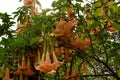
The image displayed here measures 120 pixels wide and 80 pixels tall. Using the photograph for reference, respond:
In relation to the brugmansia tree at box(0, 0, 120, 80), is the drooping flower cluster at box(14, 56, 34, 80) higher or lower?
lower

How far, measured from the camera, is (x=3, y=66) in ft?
10.4

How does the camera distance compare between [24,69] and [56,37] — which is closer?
[56,37]

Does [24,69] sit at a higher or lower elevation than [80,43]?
lower

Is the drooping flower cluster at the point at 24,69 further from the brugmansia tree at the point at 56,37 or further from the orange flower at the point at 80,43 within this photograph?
the orange flower at the point at 80,43

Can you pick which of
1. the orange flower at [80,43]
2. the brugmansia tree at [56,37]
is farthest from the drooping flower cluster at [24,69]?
the orange flower at [80,43]

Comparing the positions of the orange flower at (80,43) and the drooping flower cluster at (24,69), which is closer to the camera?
the orange flower at (80,43)

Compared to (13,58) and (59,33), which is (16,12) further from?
(59,33)

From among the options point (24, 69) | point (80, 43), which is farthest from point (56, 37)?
point (24, 69)

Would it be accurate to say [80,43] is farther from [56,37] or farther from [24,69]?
[24,69]

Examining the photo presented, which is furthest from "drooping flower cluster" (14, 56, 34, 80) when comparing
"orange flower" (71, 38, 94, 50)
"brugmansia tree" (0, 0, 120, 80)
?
"orange flower" (71, 38, 94, 50)

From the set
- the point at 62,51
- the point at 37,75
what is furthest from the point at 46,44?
the point at 37,75

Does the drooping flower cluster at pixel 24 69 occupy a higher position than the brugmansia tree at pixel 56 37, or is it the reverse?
the brugmansia tree at pixel 56 37

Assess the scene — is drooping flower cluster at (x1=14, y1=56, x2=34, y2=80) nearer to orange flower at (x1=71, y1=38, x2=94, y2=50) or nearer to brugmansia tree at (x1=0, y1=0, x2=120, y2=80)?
brugmansia tree at (x1=0, y1=0, x2=120, y2=80)

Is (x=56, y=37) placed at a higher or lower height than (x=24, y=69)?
higher
